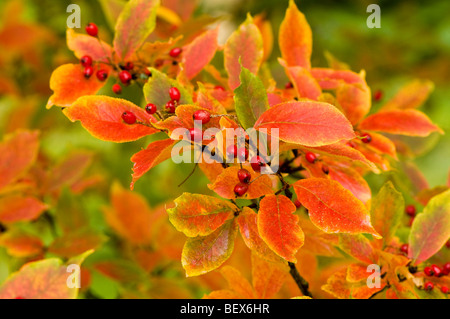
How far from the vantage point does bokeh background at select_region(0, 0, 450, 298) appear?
1.11 m

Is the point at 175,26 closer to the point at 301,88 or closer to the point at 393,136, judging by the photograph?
the point at 301,88

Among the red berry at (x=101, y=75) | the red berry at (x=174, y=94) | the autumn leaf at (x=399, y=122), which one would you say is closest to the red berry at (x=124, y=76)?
the red berry at (x=101, y=75)

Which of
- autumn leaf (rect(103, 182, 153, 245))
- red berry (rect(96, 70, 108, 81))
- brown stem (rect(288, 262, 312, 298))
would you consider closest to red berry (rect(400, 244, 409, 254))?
brown stem (rect(288, 262, 312, 298))

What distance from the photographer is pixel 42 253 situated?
0.79 meters

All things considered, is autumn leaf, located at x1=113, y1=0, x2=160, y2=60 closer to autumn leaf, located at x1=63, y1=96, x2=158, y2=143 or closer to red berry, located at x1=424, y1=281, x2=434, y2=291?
autumn leaf, located at x1=63, y1=96, x2=158, y2=143

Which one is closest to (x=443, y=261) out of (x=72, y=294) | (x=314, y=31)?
(x=72, y=294)

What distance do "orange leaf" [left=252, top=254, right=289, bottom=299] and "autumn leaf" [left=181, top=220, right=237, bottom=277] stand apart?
0.39 feet

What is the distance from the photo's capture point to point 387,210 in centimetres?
59

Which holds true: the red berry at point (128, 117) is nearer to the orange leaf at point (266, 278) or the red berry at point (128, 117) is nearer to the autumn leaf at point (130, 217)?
the orange leaf at point (266, 278)

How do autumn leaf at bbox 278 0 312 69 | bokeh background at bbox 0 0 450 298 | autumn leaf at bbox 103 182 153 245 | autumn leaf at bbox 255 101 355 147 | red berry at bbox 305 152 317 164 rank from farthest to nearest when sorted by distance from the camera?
bokeh background at bbox 0 0 450 298 → autumn leaf at bbox 103 182 153 245 → autumn leaf at bbox 278 0 312 69 → red berry at bbox 305 152 317 164 → autumn leaf at bbox 255 101 355 147

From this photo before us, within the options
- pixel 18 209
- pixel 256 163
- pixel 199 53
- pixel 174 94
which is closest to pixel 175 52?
pixel 199 53

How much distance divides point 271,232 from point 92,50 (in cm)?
37

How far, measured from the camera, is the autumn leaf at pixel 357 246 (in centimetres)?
56

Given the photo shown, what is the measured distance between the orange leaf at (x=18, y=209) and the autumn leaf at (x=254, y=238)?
40 cm
